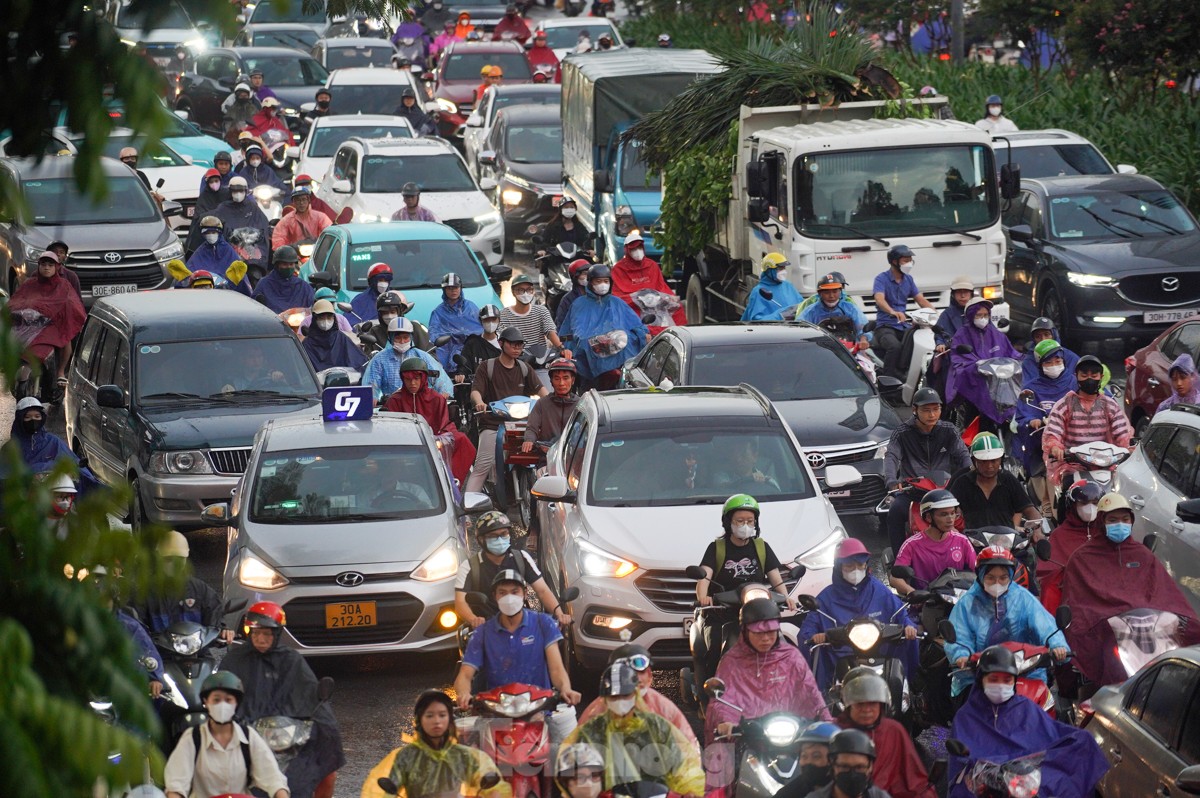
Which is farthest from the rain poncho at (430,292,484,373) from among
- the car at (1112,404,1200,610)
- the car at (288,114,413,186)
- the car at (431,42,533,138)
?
the car at (431,42,533,138)

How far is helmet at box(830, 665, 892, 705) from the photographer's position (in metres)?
9.05

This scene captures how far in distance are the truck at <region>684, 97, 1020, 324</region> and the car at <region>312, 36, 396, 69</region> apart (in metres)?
25.7

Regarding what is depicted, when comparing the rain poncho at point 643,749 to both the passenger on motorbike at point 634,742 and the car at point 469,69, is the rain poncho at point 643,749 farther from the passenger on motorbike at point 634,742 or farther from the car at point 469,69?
the car at point 469,69

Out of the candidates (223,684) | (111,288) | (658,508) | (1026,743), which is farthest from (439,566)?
(111,288)

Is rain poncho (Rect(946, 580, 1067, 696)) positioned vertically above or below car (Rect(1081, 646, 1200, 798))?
below

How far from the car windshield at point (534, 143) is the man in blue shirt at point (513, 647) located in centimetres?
2210

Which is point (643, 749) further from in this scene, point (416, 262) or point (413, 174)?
point (413, 174)

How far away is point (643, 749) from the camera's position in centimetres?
899

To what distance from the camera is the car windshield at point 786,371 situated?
1619 cm

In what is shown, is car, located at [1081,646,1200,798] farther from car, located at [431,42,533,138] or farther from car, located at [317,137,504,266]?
car, located at [431,42,533,138]

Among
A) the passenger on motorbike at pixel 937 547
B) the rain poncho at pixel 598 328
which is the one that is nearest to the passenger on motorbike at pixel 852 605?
the passenger on motorbike at pixel 937 547

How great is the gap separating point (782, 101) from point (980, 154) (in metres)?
2.77

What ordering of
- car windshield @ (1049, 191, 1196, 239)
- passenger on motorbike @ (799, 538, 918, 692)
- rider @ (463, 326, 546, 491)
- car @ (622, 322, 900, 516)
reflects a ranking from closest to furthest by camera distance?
passenger on motorbike @ (799, 538, 918, 692) < car @ (622, 322, 900, 516) < rider @ (463, 326, 546, 491) < car windshield @ (1049, 191, 1196, 239)

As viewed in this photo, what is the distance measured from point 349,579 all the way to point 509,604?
242cm
